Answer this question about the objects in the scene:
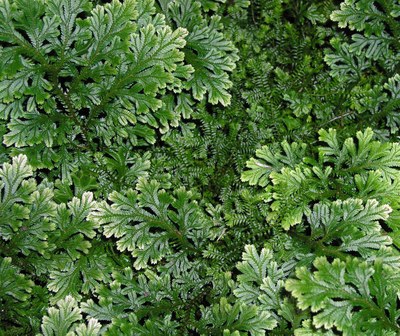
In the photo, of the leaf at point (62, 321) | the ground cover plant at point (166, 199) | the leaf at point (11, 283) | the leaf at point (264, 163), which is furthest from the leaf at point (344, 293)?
the leaf at point (11, 283)

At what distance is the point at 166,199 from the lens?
8.14 feet

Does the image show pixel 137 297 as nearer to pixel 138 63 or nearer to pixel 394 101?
pixel 138 63

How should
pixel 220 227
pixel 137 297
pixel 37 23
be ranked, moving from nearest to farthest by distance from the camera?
pixel 37 23 < pixel 137 297 < pixel 220 227

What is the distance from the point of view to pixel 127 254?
2707 millimetres

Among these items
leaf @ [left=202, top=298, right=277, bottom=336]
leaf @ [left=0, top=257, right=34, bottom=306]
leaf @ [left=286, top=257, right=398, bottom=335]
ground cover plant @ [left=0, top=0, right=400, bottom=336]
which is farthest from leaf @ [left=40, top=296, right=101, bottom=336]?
leaf @ [left=286, top=257, right=398, bottom=335]

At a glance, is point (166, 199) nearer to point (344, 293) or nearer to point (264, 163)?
point (264, 163)

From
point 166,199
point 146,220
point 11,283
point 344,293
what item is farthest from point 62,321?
point 344,293

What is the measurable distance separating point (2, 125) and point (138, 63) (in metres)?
0.72

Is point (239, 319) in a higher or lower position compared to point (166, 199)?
lower

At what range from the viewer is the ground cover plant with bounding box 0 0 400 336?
227cm

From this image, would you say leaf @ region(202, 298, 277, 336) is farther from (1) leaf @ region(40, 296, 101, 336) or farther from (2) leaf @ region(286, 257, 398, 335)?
(1) leaf @ region(40, 296, 101, 336)

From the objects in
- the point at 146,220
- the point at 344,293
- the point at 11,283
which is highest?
the point at 344,293

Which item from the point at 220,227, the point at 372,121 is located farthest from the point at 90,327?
the point at 372,121

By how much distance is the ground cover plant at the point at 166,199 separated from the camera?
227 cm
